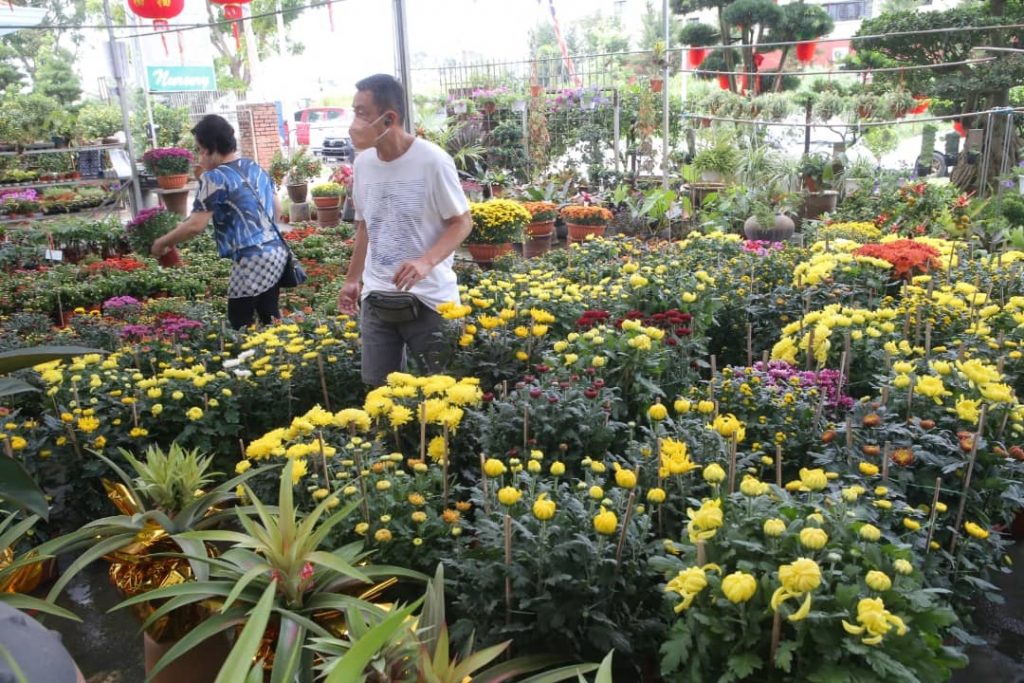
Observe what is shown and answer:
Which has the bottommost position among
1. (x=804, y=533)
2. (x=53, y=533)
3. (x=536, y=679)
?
(x=53, y=533)

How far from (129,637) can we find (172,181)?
978 cm

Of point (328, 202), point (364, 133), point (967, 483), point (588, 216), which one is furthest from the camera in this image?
point (328, 202)

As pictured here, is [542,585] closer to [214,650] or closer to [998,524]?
[214,650]

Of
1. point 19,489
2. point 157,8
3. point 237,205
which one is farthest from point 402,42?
point 157,8

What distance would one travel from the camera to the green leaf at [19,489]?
5.55 feet

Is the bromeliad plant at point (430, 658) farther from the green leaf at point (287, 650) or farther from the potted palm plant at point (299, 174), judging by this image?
the potted palm plant at point (299, 174)

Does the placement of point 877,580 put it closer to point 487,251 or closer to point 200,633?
point 200,633

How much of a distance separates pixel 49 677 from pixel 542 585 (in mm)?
1011

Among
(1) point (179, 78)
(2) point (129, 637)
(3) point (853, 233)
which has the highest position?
(1) point (179, 78)

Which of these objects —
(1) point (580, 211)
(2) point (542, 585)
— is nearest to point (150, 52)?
(1) point (580, 211)

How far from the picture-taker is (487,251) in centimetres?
736

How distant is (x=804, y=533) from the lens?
4.69ft

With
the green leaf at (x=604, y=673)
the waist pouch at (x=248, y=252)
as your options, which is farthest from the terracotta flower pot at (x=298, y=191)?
the green leaf at (x=604, y=673)

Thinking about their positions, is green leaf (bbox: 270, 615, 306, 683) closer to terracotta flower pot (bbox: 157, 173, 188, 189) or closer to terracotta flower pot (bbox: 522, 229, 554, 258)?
terracotta flower pot (bbox: 522, 229, 554, 258)
